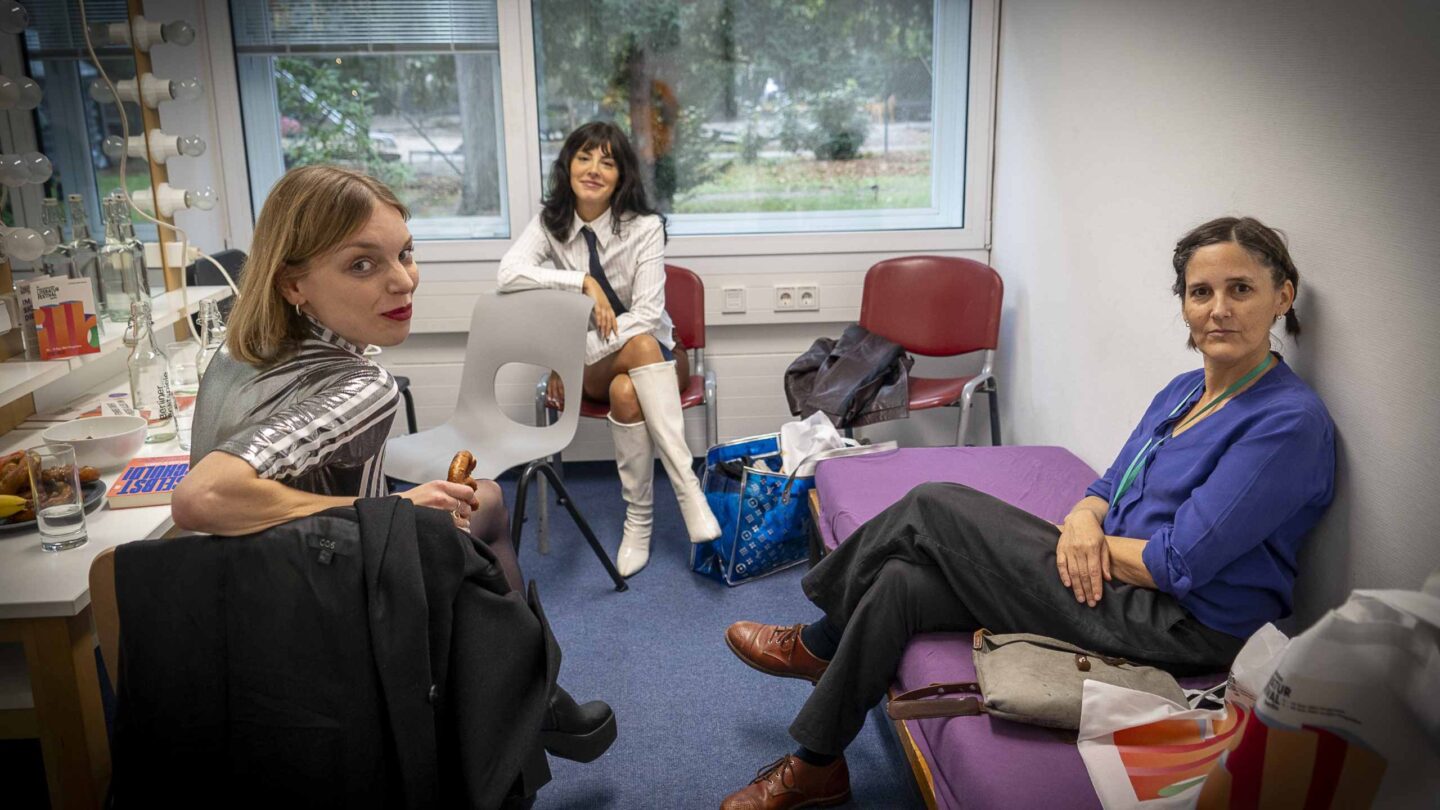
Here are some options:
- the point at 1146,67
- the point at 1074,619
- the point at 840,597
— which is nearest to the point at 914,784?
the point at 840,597

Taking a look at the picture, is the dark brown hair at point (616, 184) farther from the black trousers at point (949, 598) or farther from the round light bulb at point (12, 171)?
the black trousers at point (949, 598)

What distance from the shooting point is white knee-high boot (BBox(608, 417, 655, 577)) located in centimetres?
336

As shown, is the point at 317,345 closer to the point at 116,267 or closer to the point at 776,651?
the point at 776,651

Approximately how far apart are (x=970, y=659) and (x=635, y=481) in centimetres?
167

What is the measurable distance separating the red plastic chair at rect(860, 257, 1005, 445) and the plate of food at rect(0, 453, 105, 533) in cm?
240

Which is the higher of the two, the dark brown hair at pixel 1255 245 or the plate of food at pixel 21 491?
the dark brown hair at pixel 1255 245

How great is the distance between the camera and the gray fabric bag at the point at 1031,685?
5.47 ft

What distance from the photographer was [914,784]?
2178 millimetres

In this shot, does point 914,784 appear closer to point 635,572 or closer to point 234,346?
point 635,572

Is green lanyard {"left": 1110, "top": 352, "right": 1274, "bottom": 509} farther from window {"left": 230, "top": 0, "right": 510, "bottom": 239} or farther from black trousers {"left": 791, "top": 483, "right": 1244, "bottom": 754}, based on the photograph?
window {"left": 230, "top": 0, "right": 510, "bottom": 239}

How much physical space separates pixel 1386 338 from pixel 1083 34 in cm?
162

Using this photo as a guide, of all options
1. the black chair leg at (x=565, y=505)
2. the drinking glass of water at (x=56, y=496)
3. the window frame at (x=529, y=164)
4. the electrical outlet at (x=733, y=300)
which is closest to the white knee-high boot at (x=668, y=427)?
the black chair leg at (x=565, y=505)

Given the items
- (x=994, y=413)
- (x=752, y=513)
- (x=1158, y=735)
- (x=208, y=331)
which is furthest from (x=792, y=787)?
(x=208, y=331)

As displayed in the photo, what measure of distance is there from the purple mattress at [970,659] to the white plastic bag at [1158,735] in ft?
0.22
